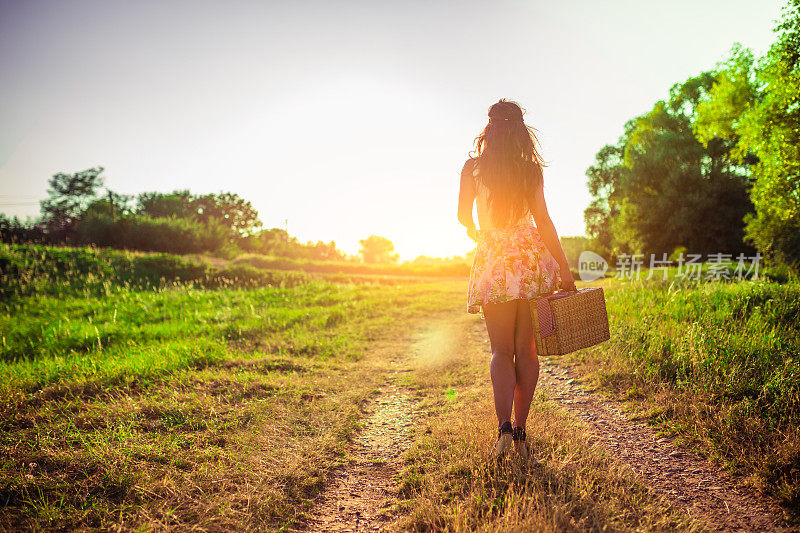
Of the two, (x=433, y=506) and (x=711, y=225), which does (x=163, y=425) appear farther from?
(x=711, y=225)

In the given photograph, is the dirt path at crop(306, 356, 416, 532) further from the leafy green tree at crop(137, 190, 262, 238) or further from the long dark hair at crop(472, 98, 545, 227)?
the leafy green tree at crop(137, 190, 262, 238)

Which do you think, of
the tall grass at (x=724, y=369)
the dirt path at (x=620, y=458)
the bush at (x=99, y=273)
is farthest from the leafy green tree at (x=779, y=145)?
the bush at (x=99, y=273)

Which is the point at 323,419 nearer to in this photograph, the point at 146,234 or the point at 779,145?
the point at 779,145

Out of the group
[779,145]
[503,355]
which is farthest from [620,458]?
[779,145]

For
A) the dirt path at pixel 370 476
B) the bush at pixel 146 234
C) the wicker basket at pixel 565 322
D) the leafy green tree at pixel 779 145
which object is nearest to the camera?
the dirt path at pixel 370 476

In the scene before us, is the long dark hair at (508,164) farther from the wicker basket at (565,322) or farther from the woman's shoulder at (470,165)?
the wicker basket at (565,322)

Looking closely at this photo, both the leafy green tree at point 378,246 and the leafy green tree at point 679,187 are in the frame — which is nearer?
the leafy green tree at point 679,187

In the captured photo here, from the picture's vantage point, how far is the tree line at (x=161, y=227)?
31.0m

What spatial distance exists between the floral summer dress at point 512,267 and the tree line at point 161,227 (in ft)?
82.4

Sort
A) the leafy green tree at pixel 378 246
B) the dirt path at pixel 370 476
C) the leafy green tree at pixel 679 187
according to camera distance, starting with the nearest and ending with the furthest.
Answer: the dirt path at pixel 370 476, the leafy green tree at pixel 679 187, the leafy green tree at pixel 378 246

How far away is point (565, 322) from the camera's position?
277 cm

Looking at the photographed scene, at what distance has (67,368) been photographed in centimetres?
480

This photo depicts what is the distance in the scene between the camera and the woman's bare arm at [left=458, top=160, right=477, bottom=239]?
9.69 feet

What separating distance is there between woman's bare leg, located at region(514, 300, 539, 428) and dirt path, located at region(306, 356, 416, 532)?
1.12 meters
